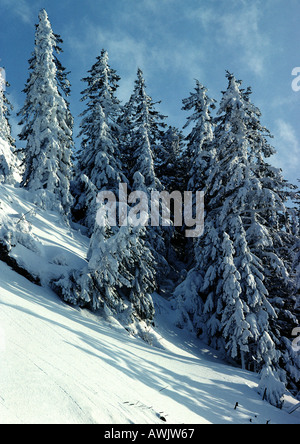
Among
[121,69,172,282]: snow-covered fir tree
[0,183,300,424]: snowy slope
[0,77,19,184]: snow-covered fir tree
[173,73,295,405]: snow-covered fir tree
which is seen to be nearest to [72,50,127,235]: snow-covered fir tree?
[121,69,172,282]: snow-covered fir tree

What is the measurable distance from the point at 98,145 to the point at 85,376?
19118 millimetres

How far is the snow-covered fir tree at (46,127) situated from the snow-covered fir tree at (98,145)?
2045 mm

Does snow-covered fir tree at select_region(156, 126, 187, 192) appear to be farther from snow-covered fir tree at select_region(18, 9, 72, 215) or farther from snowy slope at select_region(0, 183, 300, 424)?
snowy slope at select_region(0, 183, 300, 424)

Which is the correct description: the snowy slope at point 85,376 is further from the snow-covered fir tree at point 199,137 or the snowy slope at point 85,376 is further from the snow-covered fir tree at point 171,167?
the snow-covered fir tree at point 171,167

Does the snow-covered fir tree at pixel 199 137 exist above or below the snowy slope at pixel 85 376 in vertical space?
above

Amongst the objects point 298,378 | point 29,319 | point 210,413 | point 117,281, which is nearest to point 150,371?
point 210,413

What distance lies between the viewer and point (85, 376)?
4117 millimetres

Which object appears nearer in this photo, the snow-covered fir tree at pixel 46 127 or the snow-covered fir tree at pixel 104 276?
the snow-covered fir tree at pixel 104 276

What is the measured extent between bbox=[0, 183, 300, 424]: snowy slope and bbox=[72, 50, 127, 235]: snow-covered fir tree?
10892 mm

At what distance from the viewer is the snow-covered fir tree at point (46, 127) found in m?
17.3

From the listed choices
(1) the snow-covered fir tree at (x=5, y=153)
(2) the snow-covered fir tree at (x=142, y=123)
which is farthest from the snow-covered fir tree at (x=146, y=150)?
(1) the snow-covered fir tree at (x=5, y=153)

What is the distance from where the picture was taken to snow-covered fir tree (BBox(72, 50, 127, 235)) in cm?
2006

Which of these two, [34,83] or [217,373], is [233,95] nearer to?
[34,83]

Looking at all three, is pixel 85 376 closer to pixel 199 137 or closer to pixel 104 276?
pixel 104 276
